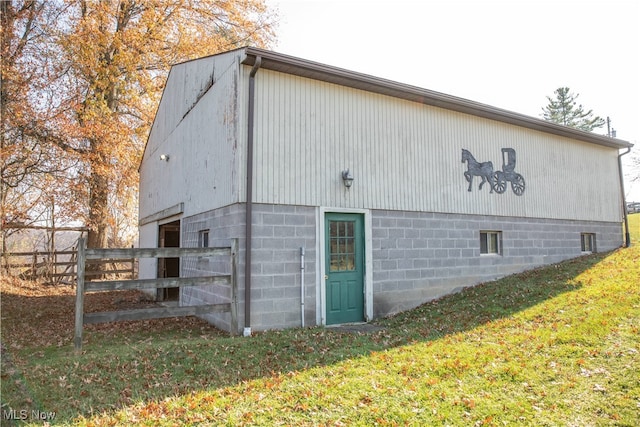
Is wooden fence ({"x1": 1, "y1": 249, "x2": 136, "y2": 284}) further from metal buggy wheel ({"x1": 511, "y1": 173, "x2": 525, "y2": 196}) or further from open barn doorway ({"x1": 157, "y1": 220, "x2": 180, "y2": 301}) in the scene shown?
metal buggy wheel ({"x1": 511, "y1": 173, "x2": 525, "y2": 196})

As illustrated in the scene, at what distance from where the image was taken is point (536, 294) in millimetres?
8289

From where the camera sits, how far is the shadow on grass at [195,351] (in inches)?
172

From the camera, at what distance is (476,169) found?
10.4 m

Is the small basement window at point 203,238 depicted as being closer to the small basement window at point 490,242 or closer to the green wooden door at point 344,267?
the green wooden door at point 344,267

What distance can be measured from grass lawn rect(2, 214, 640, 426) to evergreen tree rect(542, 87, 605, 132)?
40742 millimetres

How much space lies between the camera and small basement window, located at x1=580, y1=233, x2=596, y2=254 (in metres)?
12.9

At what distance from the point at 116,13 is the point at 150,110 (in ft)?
12.8

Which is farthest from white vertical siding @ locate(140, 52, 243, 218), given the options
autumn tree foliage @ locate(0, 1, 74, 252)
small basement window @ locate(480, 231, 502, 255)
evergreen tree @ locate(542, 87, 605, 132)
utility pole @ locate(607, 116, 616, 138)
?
evergreen tree @ locate(542, 87, 605, 132)

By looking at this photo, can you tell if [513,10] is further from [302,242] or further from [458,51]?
[302,242]

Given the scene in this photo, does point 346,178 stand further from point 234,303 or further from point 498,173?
point 498,173

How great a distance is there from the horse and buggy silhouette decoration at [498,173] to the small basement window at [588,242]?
3.55 meters

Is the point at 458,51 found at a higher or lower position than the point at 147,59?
lower

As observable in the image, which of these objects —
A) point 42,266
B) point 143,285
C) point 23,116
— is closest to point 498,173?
point 143,285

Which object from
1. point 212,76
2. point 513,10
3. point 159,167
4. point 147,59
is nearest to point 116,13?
point 147,59
